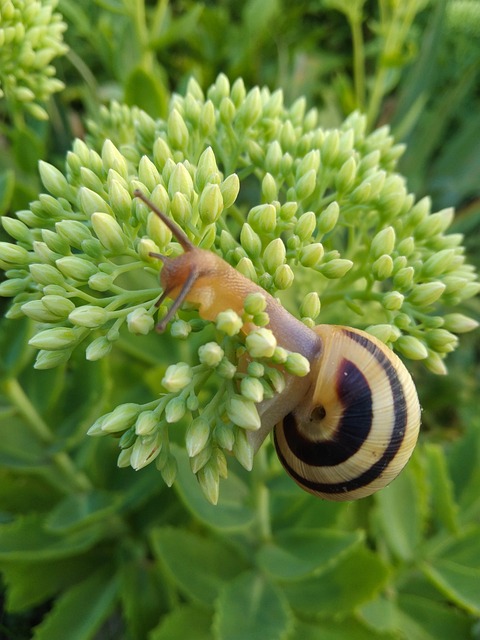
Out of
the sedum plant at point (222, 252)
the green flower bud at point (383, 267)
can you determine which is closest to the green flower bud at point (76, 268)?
the sedum plant at point (222, 252)

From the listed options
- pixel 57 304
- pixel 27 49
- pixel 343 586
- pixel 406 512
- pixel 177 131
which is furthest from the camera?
pixel 406 512

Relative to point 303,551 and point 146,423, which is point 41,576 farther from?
point 146,423

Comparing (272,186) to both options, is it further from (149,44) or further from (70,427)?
(149,44)

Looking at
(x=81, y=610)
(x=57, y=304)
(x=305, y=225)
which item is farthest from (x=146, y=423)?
(x=81, y=610)

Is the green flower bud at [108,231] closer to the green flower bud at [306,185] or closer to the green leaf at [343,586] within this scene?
the green flower bud at [306,185]

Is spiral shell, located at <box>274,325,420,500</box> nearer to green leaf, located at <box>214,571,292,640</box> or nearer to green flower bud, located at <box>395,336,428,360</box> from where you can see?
green flower bud, located at <box>395,336,428,360</box>

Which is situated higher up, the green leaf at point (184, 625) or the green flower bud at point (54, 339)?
the green flower bud at point (54, 339)
